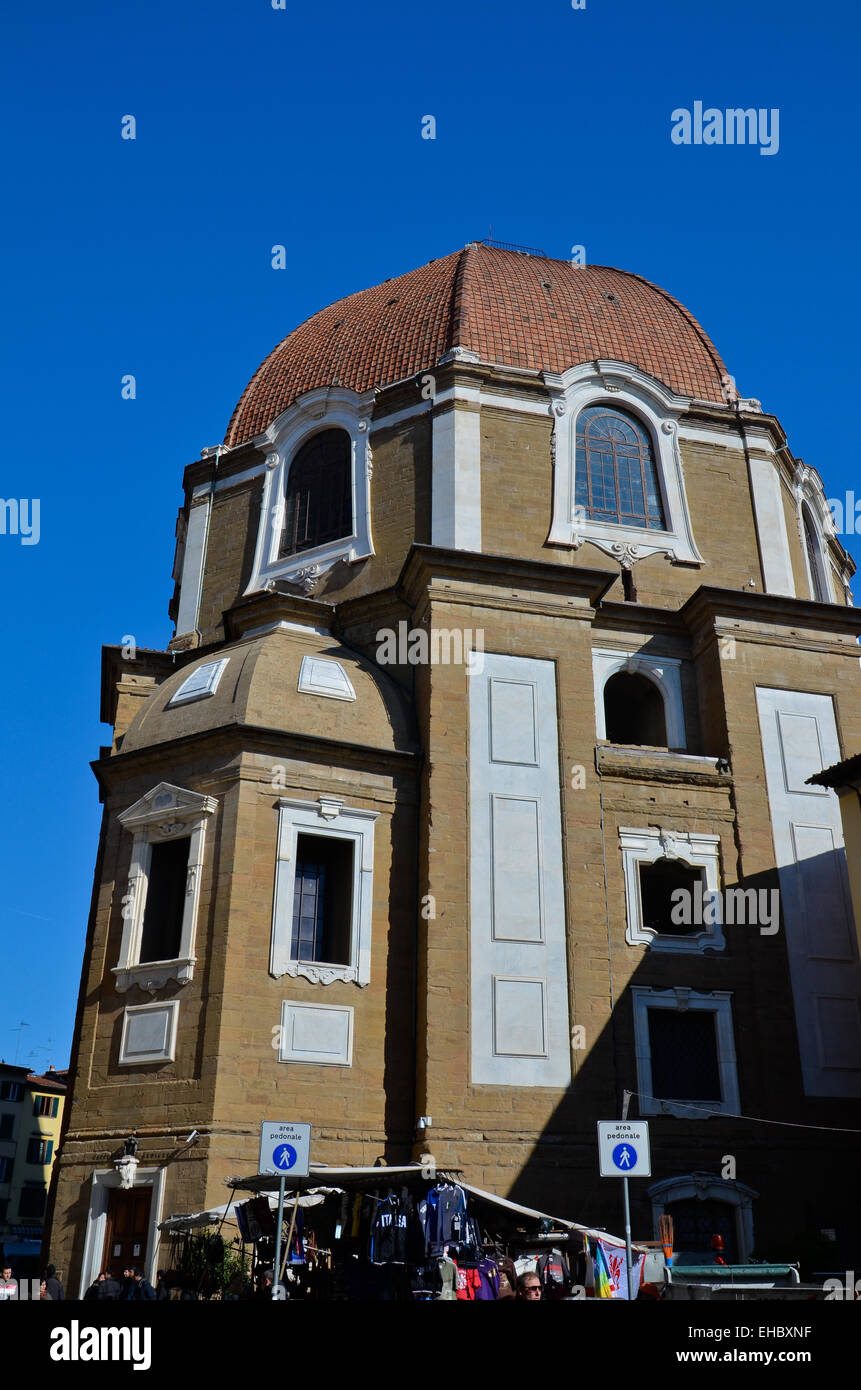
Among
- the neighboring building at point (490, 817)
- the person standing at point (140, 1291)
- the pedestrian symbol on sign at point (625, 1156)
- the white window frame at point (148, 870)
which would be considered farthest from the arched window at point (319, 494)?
the pedestrian symbol on sign at point (625, 1156)

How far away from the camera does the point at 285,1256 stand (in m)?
14.9

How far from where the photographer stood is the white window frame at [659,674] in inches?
936

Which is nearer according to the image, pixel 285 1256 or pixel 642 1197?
pixel 285 1256

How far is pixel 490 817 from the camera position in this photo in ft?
69.1

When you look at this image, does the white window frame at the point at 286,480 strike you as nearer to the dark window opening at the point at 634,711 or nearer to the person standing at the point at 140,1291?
the dark window opening at the point at 634,711

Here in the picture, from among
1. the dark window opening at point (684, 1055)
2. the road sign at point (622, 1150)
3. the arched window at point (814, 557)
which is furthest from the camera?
the arched window at point (814, 557)

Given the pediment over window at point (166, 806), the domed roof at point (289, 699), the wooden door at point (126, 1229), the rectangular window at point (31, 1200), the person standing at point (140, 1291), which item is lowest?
the person standing at point (140, 1291)

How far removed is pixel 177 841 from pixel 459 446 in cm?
1000

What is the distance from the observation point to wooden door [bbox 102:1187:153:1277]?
704 inches

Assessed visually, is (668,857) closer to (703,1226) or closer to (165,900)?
(703,1226)

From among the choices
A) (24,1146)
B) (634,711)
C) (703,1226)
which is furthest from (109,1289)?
(24,1146)

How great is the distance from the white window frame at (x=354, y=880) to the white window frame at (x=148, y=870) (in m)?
1.27
